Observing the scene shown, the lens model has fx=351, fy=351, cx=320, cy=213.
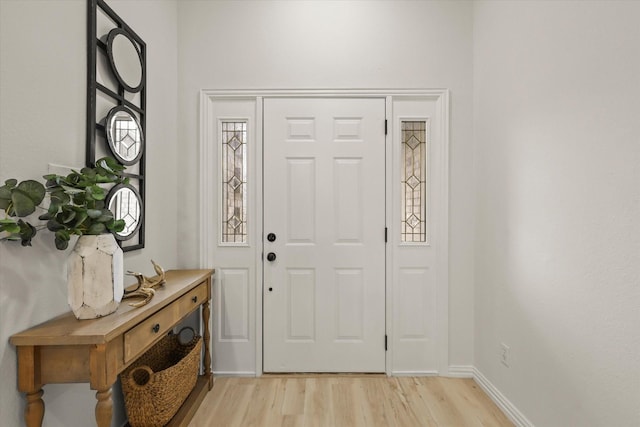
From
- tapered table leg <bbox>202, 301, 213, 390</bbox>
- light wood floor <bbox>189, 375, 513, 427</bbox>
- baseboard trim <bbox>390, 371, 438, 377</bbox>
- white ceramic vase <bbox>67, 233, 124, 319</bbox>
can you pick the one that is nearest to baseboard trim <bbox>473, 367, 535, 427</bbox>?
light wood floor <bbox>189, 375, 513, 427</bbox>

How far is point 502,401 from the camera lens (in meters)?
2.18

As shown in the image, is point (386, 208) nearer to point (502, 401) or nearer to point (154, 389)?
point (502, 401)

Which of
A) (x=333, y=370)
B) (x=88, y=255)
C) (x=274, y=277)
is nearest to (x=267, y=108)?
(x=274, y=277)

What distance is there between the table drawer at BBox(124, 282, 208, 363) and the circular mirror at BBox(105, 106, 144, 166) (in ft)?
2.68

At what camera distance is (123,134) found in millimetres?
1878

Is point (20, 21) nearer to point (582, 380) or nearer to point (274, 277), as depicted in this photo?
point (274, 277)

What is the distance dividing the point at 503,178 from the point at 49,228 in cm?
234

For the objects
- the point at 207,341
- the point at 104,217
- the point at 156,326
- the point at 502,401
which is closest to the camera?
the point at 104,217

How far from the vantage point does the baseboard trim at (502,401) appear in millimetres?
1981

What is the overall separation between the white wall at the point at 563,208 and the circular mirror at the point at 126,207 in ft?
7.01

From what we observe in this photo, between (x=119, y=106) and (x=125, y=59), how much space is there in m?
0.29

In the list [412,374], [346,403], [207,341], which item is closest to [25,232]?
[207,341]

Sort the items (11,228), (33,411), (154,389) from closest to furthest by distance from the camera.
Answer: (11,228)
(33,411)
(154,389)

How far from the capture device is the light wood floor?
6.79ft
